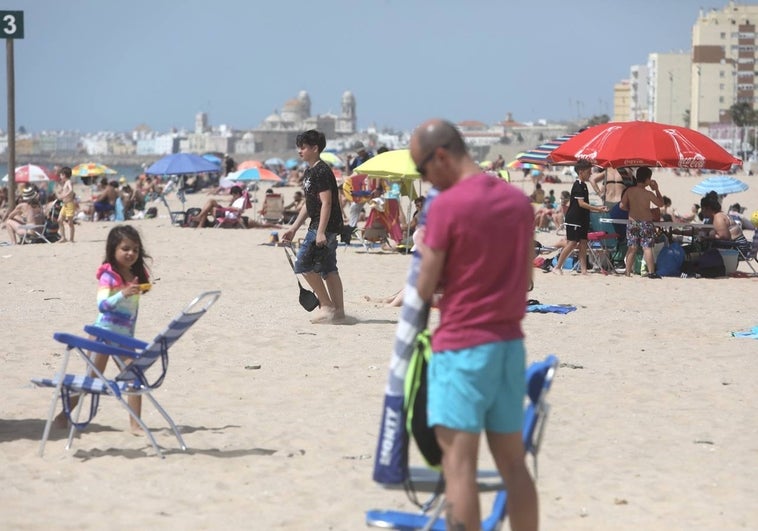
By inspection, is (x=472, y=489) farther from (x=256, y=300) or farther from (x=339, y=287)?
(x=256, y=300)

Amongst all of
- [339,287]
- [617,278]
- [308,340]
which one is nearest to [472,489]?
[308,340]

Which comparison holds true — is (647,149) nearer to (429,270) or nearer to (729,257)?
(729,257)

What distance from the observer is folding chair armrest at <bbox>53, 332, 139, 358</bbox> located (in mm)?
5449

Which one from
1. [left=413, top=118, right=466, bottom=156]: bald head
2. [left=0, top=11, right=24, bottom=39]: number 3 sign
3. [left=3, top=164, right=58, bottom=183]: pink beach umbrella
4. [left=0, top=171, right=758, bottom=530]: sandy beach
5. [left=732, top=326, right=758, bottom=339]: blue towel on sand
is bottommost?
[left=0, top=171, right=758, bottom=530]: sandy beach

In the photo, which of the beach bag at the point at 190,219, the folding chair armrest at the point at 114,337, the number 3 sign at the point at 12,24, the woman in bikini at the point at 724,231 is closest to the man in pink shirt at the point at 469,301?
the folding chair armrest at the point at 114,337

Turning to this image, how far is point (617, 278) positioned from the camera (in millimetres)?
Result: 13906

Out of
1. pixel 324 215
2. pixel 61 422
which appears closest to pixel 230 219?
pixel 324 215

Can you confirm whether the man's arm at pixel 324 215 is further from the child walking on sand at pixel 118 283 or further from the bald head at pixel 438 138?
the bald head at pixel 438 138

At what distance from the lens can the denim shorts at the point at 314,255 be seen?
30.5 feet

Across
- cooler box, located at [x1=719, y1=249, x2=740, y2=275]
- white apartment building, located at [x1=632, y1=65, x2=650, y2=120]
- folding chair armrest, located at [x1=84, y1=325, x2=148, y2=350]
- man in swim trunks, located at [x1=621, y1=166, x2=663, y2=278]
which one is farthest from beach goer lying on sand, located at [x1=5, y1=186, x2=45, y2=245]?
white apartment building, located at [x1=632, y1=65, x2=650, y2=120]

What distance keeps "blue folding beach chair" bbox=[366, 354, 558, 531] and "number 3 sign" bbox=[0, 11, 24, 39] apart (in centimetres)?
1335

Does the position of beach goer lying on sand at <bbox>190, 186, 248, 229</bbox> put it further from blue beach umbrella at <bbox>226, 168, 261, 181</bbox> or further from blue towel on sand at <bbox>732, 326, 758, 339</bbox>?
blue towel on sand at <bbox>732, 326, 758, 339</bbox>

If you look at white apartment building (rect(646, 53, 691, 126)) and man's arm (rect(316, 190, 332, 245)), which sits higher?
white apartment building (rect(646, 53, 691, 126))

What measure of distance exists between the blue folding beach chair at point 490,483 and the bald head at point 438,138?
0.77 metres
